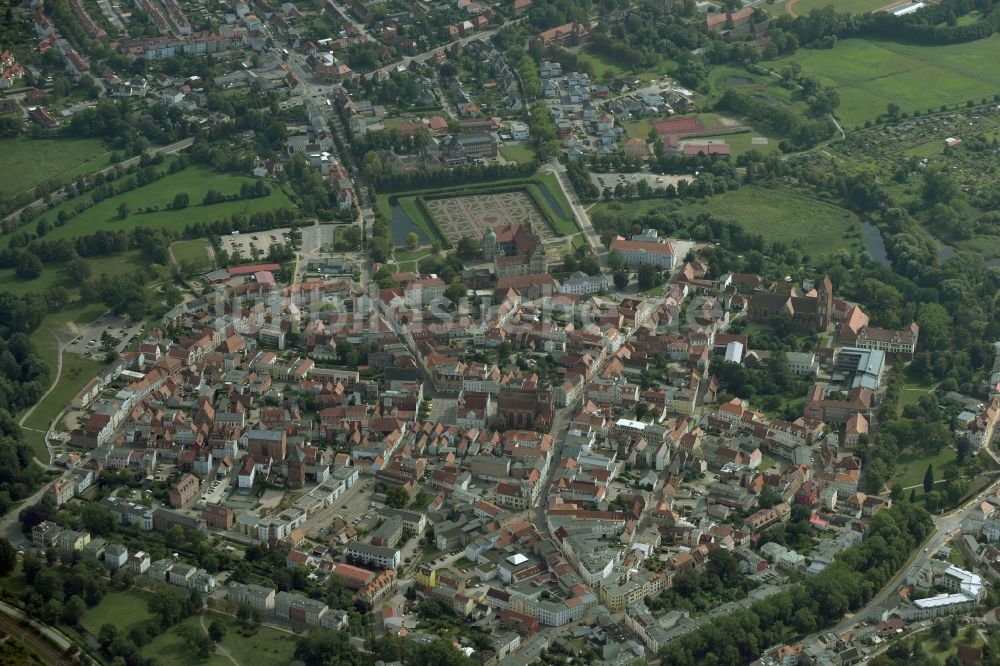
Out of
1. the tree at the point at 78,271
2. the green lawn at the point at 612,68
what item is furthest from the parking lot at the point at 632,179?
the tree at the point at 78,271

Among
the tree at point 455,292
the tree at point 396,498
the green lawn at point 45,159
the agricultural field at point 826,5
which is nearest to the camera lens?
the tree at point 396,498

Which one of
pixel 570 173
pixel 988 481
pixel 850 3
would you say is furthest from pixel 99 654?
pixel 850 3

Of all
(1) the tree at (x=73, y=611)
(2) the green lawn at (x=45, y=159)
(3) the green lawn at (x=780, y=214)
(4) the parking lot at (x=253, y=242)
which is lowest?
(3) the green lawn at (x=780, y=214)

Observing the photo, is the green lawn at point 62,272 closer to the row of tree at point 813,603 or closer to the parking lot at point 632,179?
the parking lot at point 632,179

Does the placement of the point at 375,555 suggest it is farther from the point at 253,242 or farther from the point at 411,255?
the point at 253,242

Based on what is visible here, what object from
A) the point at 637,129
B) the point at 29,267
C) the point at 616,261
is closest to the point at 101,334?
the point at 29,267

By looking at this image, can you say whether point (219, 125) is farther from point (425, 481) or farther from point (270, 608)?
point (270, 608)
